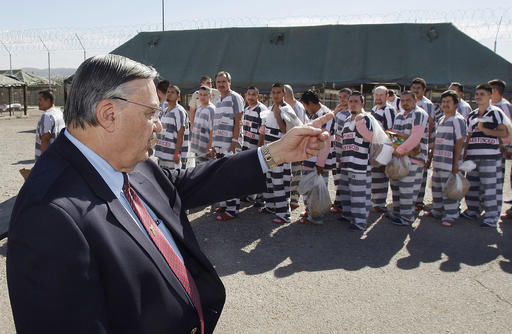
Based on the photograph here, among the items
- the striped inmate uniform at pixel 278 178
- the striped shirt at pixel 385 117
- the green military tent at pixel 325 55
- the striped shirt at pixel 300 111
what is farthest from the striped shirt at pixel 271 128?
the green military tent at pixel 325 55

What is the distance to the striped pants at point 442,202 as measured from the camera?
20.6 ft

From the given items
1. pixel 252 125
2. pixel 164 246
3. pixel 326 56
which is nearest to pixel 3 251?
pixel 252 125

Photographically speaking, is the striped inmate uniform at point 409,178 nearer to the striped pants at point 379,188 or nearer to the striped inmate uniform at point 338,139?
the striped pants at point 379,188

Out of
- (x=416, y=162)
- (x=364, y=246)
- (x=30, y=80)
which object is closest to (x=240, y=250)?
(x=364, y=246)

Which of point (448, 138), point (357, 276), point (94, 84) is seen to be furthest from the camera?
point (448, 138)

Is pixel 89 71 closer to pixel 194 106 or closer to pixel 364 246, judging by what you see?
pixel 364 246

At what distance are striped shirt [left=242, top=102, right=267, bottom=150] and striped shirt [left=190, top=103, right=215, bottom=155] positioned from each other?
23.6 inches

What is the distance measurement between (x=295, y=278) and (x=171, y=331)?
3.11 meters

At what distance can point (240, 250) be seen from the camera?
5.13 m

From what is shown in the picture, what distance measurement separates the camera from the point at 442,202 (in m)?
6.54

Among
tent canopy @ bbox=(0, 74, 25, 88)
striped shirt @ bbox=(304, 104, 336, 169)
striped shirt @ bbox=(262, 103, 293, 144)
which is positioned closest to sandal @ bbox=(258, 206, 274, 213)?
striped shirt @ bbox=(304, 104, 336, 169)

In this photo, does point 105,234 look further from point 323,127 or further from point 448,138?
point 448,138

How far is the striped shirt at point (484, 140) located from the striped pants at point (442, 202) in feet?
1.50

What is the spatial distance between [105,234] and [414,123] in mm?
5473
